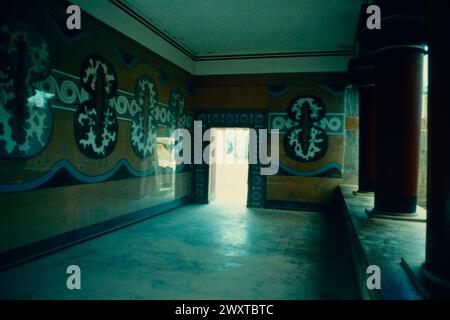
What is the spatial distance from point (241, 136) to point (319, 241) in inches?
392

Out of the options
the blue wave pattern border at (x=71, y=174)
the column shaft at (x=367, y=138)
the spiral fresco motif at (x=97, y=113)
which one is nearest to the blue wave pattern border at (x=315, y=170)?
the column shaft at (x=367, y=138)

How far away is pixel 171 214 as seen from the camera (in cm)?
641

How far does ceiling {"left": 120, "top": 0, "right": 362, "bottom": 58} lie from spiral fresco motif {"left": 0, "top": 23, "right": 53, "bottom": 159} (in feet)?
6.05

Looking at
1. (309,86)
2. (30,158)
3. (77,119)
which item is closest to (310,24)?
(309,86)

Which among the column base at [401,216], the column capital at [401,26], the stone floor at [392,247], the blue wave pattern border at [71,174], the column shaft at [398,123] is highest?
the column capital at [401,26]

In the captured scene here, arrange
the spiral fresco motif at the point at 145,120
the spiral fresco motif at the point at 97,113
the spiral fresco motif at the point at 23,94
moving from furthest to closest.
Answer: the spiral fresco motif at the point at 145,120, the spiral fresco motif at the point at 97,113, the spiral fresco motif at the point at 23,94

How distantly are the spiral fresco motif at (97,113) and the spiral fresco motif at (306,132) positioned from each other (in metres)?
3.80

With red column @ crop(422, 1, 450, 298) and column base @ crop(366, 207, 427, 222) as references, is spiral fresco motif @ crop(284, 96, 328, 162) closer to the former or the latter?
column base @ crop(366, 207, 427, 222)

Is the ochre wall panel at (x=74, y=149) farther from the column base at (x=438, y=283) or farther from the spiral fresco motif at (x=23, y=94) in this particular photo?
the column base at (x=438, y=283)

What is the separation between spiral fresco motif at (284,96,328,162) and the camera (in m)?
7.18

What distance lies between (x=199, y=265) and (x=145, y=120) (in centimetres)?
299

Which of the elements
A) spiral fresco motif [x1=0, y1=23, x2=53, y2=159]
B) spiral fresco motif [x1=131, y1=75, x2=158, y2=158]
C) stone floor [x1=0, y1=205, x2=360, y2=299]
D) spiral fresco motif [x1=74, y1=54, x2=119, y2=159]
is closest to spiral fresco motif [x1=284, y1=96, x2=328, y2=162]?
stone floor [x1=0, y1=205, x2=360, y2=299]

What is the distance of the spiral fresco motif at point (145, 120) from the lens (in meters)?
5.49

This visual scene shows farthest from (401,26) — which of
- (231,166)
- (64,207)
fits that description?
(231,166)
